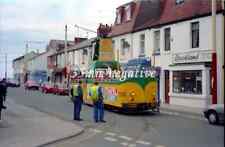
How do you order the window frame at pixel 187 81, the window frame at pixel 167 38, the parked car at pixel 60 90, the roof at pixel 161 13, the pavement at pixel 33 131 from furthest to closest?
the parked car at pixel 60 90 → the window frame at pixel 167 38 → the roof at pixel 161 13 → the window frame at pixel 187 81 → the pavement at pixel 33 131

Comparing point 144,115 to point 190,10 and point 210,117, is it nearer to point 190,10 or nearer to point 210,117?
point 210,117

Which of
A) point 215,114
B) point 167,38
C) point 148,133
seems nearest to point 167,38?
point 167,38

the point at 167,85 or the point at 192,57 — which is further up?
the point at 192,57

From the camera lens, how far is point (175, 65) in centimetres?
3609

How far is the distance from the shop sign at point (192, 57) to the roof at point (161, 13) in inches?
95.1

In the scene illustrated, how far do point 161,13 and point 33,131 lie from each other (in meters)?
26.6

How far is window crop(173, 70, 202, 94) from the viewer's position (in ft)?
110

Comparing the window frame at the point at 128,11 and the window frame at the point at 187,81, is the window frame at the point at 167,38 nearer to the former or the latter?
the window frame at the point at 187,81

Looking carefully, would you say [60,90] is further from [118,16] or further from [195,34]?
[195,34]

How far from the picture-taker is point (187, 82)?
35.0 metres

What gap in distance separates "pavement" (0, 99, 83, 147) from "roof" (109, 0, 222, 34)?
48.6 feet

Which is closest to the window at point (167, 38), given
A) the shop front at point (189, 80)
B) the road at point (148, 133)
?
the shop front at point (189, 80)

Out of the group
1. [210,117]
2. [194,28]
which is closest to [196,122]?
[210,117]

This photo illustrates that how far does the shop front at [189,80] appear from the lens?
32.4 metres
